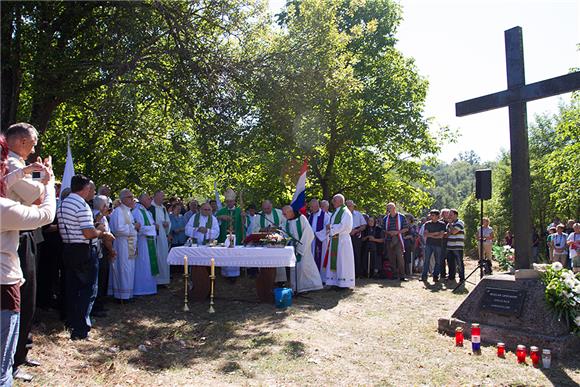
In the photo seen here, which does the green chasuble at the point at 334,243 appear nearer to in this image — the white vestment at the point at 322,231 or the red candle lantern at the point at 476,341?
the white vestment at the point at 322,231

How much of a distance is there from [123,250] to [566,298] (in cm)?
697

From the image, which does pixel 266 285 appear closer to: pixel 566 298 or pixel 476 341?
pixel 476 341

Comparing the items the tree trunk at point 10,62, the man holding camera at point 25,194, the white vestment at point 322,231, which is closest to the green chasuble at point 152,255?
the tree trunk at point 10,62

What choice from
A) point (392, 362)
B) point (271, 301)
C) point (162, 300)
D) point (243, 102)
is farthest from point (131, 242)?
point (392, 362)

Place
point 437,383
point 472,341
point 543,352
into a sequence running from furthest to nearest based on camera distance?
point 472,341
point 543,352
point 437,383

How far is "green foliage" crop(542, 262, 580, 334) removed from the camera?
19.6 feet

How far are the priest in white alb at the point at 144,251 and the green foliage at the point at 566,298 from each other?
6.96 meters

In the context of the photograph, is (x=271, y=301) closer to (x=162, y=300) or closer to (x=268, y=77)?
(x=162, y=300)

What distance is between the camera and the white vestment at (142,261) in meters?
9.56

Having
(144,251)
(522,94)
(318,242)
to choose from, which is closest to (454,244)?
(318,242)

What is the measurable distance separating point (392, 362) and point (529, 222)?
9.08 feet

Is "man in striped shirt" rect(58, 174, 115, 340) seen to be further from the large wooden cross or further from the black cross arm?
the large wooden cross

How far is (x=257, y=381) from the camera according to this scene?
516 centimetres

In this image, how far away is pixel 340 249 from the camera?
10.9 metres
